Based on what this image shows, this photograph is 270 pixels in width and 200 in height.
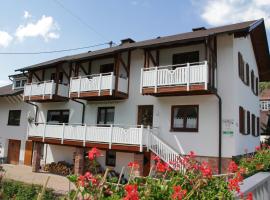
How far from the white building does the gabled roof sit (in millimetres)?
101

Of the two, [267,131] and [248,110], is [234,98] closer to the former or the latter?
[248,110]

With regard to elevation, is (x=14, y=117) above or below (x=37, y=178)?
above

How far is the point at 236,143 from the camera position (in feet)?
50.7

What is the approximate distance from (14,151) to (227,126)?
68.7ft

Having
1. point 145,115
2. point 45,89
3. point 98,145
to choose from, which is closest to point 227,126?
point 145,115

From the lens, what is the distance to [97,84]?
61.5ft

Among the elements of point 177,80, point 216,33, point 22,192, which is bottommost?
point 22,192

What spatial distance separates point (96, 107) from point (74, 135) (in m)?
2.83

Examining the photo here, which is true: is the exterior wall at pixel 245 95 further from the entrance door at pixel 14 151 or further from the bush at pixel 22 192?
the entrance door at pixel 14 151

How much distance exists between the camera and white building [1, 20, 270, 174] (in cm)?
1538

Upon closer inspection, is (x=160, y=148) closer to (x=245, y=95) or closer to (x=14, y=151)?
(x=245, y=95)

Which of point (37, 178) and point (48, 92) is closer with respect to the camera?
point (37, 178)

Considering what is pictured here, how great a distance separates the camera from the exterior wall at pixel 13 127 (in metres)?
26.8

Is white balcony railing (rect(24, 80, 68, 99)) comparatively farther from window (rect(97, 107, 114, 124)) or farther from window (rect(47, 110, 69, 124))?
window (rect(97, 107, 114, 124))
